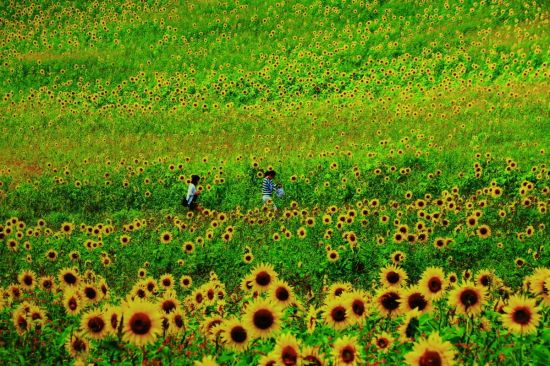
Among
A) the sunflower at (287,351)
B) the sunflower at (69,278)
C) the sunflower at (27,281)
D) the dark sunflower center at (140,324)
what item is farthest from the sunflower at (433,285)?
the sunflower at (27,281)

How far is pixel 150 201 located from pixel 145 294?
33.3 feet

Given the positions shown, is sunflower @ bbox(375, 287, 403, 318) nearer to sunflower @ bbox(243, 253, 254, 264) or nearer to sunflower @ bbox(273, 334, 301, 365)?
sunflower @ bbox(273, 334, 301, 365)

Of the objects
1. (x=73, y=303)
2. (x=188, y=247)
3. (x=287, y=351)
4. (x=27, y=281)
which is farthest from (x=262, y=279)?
(x=188, y=247)

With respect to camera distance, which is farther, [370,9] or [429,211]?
[370,9]

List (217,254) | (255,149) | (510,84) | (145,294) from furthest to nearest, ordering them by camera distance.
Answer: (510,84) → (255,149) → (217,254) → (145,294)

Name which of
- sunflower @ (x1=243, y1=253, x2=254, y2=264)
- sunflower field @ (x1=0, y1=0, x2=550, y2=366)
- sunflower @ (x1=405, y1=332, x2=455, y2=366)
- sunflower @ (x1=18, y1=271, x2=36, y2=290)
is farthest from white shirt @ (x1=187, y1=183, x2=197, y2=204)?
sunflower @ (x1=405, y1=332, x2=455, y2=366)

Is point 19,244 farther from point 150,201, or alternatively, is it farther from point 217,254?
point 150,201

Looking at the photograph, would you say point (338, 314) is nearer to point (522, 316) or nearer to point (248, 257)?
point (522, 316)

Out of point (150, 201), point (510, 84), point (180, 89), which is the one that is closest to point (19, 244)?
point (150, 201)

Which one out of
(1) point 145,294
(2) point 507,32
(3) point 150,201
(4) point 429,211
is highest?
(2) point 507,32

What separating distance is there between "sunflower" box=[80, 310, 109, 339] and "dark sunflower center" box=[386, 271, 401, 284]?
2231 mm

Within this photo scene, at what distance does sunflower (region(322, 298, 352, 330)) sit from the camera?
140 inches

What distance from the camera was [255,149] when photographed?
1788 cm

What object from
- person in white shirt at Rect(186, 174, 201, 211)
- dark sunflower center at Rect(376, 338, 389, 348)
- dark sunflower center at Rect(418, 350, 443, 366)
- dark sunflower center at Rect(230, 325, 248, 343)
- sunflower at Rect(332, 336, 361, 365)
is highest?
dark sunflower center at Rect(418, 350, 443, 366)
